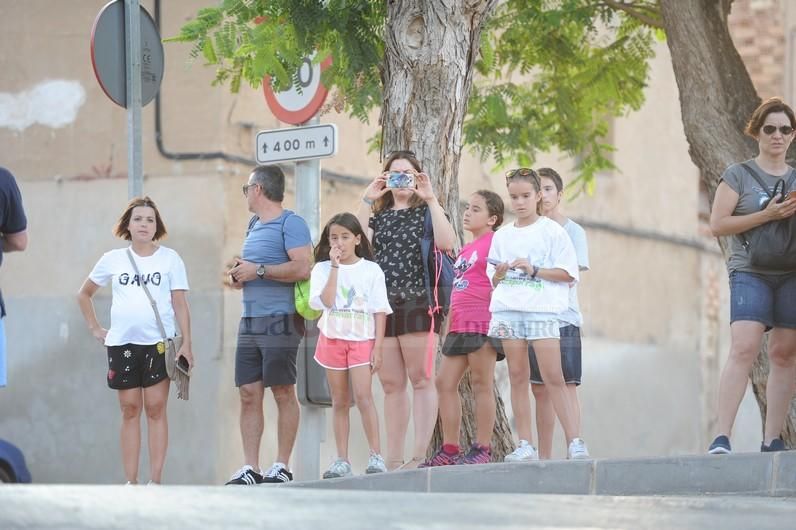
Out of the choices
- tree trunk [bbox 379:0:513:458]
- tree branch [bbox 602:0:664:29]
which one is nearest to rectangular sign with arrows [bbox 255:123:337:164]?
tree trunk [bbox 379:0:513:458]

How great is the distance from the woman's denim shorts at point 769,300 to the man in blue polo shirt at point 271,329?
2.38 m

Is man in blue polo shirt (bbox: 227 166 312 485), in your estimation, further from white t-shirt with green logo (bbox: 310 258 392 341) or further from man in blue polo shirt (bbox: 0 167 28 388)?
man in blue polo shirt (bbox: 0 167 28 388)

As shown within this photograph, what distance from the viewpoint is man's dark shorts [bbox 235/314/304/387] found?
9664mm

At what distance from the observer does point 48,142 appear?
17547mm

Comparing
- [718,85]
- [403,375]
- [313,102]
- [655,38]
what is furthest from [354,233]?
[655,38]

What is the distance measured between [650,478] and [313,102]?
11.3ft

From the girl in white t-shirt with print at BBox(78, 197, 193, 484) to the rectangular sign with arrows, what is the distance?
3.41ft

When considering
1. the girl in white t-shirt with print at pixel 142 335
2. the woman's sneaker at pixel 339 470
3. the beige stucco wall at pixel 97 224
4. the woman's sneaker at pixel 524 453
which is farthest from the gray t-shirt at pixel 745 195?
the beige stucco wall at pixel 97 224

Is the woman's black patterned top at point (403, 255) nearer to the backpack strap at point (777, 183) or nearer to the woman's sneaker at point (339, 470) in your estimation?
the woman's sneaker at point (339, 470)

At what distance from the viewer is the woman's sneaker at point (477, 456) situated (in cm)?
Result: 930

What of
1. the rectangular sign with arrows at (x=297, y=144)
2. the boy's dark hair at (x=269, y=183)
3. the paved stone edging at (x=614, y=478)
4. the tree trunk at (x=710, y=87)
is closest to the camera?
the paved stone edging at (x=614, y=478)

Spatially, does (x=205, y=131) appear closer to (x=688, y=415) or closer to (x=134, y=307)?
(x=134, y=307)

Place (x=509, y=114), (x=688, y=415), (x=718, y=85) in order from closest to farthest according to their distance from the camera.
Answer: (x=718, y=85) → (x=509, y=114) → (x=688, y=415)

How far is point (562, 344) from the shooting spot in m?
A: 9.59
